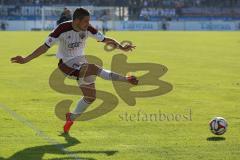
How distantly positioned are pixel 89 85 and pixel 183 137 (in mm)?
2016

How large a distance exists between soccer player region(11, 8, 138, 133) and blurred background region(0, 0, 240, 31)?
209 feet

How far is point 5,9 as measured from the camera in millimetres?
80688

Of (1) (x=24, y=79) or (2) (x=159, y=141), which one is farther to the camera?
(1) (x=24, y=79)

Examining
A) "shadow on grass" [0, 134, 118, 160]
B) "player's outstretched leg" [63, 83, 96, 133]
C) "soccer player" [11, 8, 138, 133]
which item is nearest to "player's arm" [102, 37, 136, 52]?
"soccer player" [11, 8, 138, 133]

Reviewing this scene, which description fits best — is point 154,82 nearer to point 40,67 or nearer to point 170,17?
point 40,67

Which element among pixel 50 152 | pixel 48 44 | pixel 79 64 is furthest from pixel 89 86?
pixel 50 152

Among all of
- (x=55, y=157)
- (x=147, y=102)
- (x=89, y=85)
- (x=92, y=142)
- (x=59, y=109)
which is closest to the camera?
(x=55, y=157)

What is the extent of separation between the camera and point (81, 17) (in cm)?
993

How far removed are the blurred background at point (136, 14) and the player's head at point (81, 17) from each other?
211 feet

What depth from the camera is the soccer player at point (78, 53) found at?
→ 10016mm

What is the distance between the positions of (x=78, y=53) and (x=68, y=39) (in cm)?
43

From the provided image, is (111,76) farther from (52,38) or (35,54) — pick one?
(35,54)

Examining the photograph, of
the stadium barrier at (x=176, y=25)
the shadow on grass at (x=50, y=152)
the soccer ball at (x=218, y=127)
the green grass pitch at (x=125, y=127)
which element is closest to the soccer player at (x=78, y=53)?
the green grass pitch at (x=125, y=127)

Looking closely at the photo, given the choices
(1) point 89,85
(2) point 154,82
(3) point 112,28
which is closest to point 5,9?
(3) point 112,28
